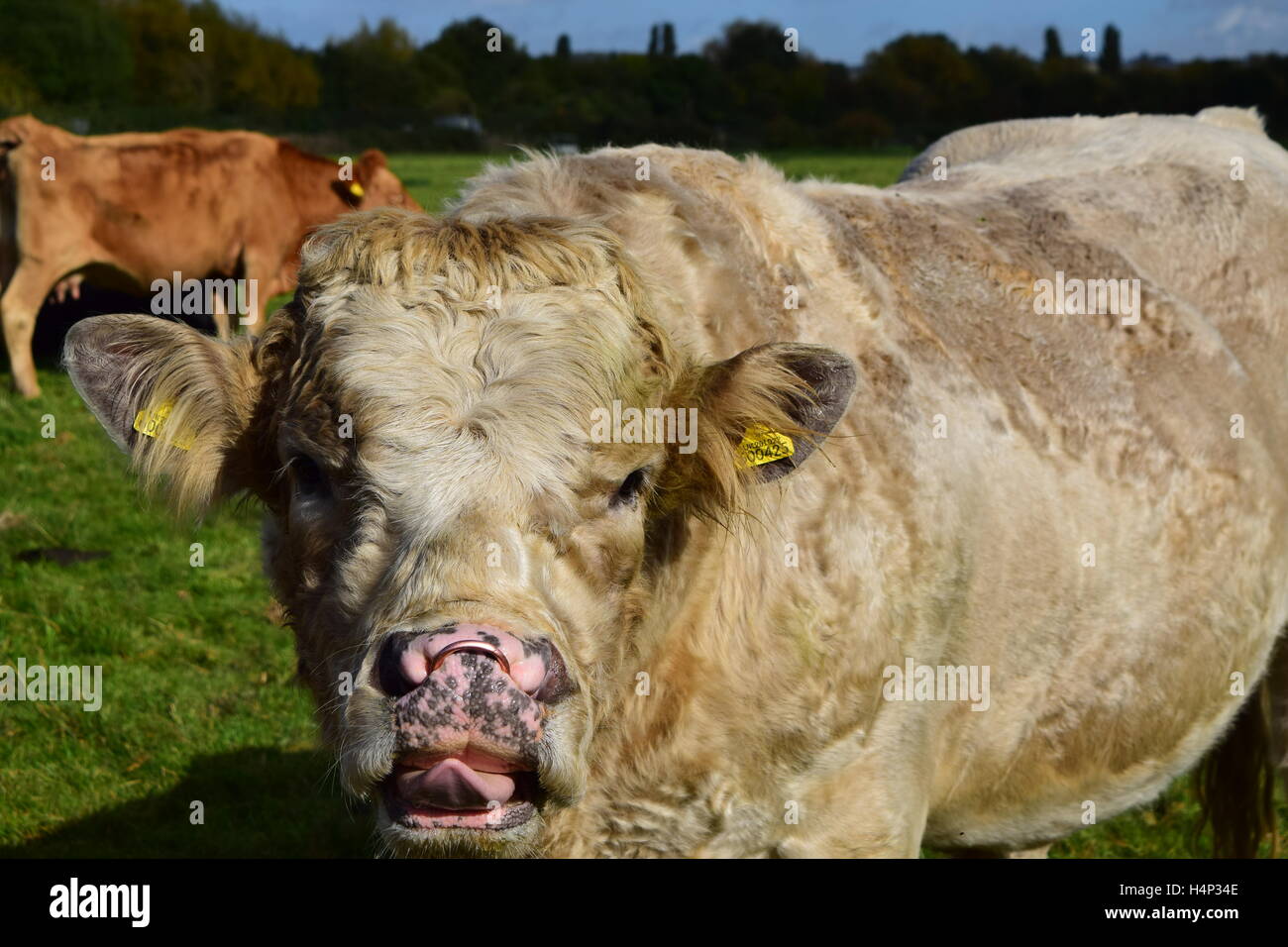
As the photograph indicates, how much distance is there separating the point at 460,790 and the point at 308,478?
0.86m

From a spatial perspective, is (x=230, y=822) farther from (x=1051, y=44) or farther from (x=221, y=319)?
(x=1051, y=44)

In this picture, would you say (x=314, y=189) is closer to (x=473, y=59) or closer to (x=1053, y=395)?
(x=1053, y=395)

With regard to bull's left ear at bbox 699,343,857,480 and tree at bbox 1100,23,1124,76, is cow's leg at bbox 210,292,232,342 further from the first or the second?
tree at bbox 1100,23,1124,76

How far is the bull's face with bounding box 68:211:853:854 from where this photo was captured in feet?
8.25

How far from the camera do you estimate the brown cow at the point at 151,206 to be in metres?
12.9

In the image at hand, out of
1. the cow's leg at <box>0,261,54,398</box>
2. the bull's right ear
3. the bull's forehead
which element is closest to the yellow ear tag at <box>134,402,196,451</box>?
the bull's right ear

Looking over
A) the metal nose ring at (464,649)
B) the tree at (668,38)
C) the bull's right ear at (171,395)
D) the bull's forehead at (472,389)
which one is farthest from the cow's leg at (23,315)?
the tree at (668,38)

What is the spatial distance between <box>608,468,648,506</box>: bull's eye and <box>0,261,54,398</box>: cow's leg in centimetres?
1008

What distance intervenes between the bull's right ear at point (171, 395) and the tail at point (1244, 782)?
3.74 meters

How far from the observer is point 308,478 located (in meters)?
2.99

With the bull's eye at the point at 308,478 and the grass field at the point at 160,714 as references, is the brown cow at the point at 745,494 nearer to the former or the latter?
the bull's eye at the point at 308,478

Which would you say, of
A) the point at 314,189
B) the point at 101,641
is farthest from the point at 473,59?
the point at 101,641

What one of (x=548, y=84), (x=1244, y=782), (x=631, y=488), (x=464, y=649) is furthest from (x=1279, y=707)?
(x=548, y=84)
